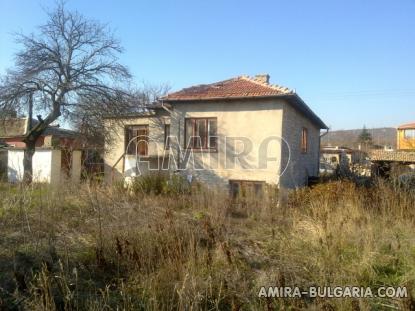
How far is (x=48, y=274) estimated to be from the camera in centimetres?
335

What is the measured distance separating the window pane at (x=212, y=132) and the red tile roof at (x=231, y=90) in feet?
3.62

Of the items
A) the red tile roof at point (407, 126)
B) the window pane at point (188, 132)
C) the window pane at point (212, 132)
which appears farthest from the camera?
the red tile roof at point (407, 126)

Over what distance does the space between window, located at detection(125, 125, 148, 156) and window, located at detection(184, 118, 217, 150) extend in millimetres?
3577

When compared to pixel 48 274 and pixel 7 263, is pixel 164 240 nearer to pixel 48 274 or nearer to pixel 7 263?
pixel 48 274

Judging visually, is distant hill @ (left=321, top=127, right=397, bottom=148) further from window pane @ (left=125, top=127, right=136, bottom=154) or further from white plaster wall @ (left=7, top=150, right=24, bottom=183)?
white plaster wall @ (left=7, top=150, right=24, bottom=183)

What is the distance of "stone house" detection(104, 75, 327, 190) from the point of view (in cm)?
1405

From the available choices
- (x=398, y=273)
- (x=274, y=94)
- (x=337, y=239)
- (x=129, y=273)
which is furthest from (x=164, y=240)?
(x=274, y=94)

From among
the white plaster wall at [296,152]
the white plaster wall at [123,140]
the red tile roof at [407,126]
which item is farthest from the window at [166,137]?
the red tile roof at [407,126]

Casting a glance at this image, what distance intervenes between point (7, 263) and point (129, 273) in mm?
1548

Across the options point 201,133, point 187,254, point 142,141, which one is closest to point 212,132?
point 201,133

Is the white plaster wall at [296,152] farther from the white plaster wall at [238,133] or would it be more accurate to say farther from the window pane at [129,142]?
the window pane at [129,142]

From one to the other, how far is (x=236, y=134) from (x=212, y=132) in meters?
1.10

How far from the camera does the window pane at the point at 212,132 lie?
49.6 ft

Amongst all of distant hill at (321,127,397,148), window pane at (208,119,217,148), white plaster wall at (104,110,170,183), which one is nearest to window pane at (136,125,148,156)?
white plaster wall at (104,110,170,183)
